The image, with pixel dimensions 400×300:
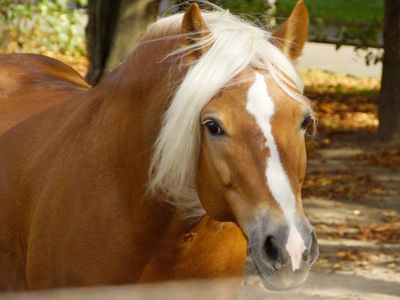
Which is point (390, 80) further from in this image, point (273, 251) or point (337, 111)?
point (273, 251)

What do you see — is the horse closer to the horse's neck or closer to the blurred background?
the horse's neck

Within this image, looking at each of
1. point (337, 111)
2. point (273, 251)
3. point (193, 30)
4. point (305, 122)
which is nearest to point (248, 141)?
point (305, 122)

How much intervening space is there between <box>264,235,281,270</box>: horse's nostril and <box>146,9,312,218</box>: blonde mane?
1.54ft

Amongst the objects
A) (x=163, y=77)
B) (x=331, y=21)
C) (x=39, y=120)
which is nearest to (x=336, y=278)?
(x=39, y=120)

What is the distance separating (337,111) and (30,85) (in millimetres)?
7319

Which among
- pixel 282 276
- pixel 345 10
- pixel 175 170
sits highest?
pixel 175 170

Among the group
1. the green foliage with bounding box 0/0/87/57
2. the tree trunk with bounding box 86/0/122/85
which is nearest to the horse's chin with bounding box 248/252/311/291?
the tree trunk with bounding box 86/0/122/85

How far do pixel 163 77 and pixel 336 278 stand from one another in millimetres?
3387

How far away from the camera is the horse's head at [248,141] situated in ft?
11.9

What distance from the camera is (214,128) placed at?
12.5ft

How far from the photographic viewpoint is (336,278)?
284 inches

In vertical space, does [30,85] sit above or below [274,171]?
below

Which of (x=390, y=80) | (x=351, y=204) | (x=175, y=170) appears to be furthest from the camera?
(x=390, y=80)

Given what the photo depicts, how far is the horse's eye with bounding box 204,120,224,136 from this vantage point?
3.80m
